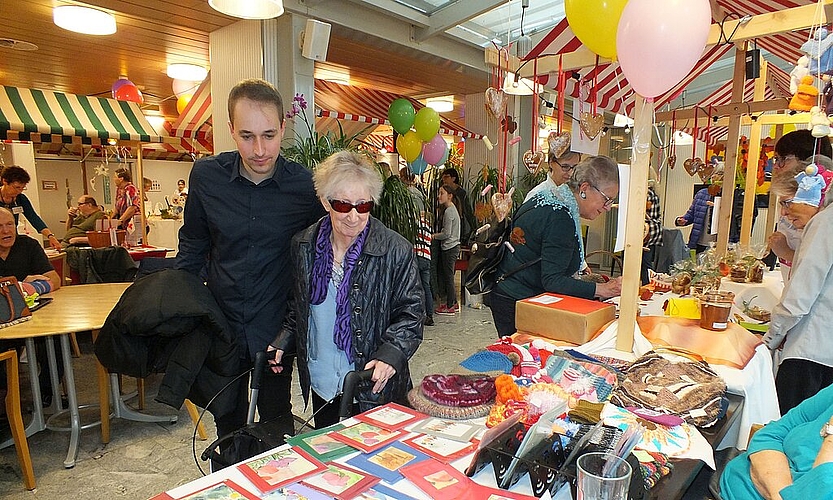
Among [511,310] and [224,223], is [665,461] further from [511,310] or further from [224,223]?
[224,223]

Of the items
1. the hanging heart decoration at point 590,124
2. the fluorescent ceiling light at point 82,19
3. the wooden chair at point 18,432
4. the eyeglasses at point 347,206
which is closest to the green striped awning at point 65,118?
the fluorescent ceiling light at point 82,19

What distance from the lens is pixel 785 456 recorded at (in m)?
1.34

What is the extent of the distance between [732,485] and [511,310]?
4.20 feet

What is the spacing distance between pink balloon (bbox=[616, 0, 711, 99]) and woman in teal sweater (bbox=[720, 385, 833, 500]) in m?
1.14

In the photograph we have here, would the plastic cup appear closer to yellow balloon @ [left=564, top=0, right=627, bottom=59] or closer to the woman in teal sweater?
the woman in teal sweater

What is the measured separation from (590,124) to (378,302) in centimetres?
173

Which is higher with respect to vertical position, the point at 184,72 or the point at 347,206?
the point at 184,72

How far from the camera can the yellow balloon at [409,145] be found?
6.39 m

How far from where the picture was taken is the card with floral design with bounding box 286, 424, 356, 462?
1.18 m

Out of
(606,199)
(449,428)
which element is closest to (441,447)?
(449,428)

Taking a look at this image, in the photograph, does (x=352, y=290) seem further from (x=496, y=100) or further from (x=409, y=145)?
(x=409, y=145)

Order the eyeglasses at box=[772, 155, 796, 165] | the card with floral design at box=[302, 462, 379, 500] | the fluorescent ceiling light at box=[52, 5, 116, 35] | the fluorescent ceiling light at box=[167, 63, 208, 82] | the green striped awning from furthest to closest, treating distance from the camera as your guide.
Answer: the fluorescent ceiling light at box=[167, 63, 208, 82]
the green striped awning
the fluorescent ceiling light at box=[52, 5, 116, 35]
the eyeglasses at box=[772, 155, 796, 165]
the card with floral design at box=[302, 462, 379, 500]

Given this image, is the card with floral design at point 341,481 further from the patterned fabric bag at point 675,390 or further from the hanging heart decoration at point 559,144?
the hanging heart decoration at point 559,144

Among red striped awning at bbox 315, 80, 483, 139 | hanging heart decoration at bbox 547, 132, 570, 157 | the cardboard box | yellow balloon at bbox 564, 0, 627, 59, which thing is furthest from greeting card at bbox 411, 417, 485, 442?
red striped awning at bbox 315, 80, 483, 139
